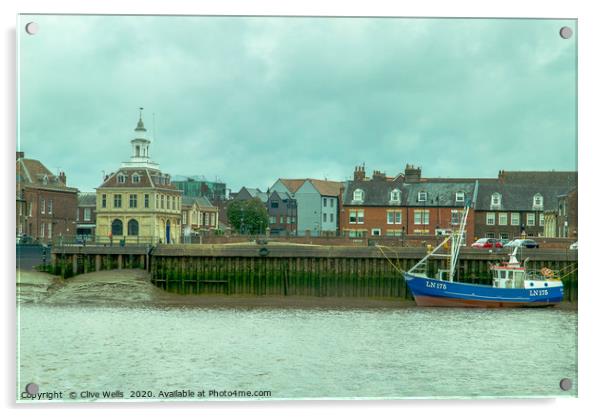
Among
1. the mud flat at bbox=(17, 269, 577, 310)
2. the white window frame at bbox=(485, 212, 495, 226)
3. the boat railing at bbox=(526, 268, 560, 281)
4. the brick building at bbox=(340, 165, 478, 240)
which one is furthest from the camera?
the brick building at bbox=(340, 165, 478, 240)

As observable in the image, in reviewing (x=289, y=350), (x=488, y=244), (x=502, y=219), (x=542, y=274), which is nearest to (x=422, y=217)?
(x=502, y=219)

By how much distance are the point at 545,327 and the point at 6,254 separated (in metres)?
20.8

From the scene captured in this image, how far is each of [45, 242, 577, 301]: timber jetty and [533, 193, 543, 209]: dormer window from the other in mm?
20891

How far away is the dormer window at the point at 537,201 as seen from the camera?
224ft

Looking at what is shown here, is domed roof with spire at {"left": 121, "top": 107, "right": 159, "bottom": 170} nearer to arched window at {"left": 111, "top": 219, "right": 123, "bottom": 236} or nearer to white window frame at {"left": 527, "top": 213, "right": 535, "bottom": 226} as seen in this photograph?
arched window at {"left": 111, "top": 219, "right": 123, "bottom": 236}

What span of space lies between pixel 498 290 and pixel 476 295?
1.00 m

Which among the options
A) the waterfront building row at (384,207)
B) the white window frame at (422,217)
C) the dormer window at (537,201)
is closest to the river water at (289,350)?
the waterfront building row at (384,207)

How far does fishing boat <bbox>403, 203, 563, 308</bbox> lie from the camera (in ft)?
142

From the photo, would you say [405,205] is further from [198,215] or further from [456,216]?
[198,215]

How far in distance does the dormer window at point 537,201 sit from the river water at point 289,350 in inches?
1030

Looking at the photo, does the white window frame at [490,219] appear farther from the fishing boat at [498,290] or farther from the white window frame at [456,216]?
the fishing boat at [498,290]

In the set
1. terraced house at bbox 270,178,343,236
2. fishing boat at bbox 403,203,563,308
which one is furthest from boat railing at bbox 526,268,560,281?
terraced house at bbox 270,178,343,236

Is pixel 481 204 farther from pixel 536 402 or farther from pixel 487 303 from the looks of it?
pixel 536 402

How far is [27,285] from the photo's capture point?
1597 inches
